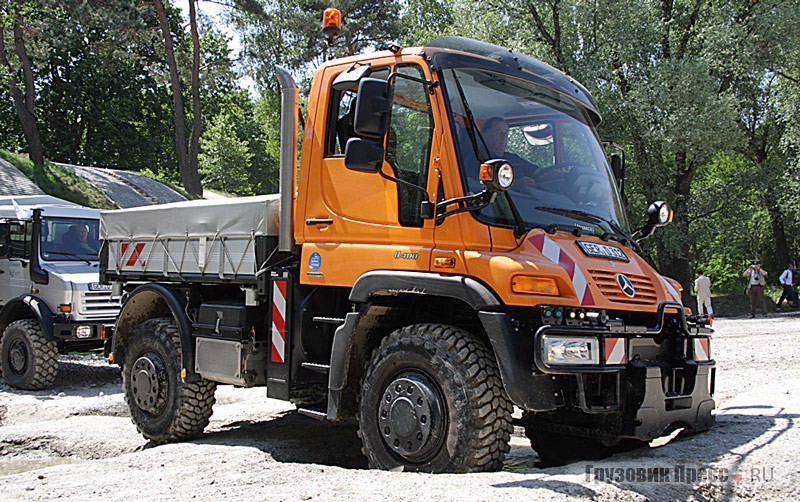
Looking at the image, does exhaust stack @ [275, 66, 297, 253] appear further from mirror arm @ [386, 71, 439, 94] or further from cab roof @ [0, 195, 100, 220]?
cab roof @ [0, 195, 100, 220]

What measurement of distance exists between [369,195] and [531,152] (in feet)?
4.11

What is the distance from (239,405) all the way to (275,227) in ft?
11.8

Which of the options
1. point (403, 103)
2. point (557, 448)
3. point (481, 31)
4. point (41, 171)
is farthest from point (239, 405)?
point (41, 171)

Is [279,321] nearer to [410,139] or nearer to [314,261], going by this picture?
[314,261]

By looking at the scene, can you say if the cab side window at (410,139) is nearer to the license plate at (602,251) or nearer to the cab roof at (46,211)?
the license plate at (602,251)

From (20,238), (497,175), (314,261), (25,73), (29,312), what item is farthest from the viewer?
(25,73)

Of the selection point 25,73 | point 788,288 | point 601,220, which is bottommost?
point 788,288

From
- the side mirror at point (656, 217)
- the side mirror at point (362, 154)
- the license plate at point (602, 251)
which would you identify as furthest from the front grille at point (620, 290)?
the side mirror at point (362, 154)

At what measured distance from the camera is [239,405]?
31.3 feet

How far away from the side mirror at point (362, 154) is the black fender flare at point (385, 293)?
78 centimetres

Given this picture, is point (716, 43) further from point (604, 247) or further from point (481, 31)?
point (604, 247)

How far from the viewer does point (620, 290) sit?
5316 millimetres

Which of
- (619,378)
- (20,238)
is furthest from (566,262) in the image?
(20,238)

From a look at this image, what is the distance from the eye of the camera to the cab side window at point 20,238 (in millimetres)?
11992
